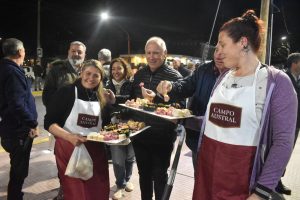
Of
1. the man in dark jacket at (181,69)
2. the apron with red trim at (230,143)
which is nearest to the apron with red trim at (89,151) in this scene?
the apron with red trim at (230,143)

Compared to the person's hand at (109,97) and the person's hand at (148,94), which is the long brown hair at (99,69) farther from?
the person's hand at (148,94)

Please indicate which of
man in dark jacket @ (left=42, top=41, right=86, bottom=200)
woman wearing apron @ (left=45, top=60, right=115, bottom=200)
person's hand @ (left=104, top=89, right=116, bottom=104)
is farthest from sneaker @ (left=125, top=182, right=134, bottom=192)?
person's hand @ (left=104, top=89, right=116, bottom=104)

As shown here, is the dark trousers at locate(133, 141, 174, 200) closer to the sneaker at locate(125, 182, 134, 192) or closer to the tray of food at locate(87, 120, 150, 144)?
the tray of food at locate(87, 120, 150, 144)

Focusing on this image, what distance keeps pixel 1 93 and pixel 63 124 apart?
107 cm

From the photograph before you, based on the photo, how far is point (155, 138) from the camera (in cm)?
350

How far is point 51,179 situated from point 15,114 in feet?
5.76

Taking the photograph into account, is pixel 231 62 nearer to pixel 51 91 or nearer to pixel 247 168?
pixel 247 168

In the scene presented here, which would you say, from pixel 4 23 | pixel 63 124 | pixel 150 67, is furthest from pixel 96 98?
pixel 4 23

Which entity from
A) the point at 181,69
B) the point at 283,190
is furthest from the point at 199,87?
the point at 181,69

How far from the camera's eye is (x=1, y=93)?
3.71m

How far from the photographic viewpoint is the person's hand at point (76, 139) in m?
2.90

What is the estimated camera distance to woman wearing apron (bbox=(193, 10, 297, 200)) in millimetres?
1902

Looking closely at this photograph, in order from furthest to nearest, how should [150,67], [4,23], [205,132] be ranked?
[4,23], [150,67], [205,132]

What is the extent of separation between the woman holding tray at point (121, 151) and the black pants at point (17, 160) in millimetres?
1256
